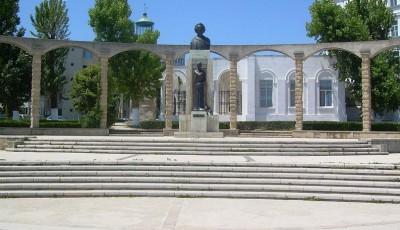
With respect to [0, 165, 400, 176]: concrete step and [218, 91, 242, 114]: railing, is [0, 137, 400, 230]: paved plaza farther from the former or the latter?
[218, 91, 242, 114]: railing

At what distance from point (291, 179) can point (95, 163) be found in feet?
18.1

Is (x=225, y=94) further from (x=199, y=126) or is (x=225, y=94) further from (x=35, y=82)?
(x=199, y=126)

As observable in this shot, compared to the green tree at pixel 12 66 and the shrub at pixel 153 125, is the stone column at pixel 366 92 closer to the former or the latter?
the shrub at pixel 153 125

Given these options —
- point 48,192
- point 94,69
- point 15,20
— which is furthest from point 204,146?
point 15,20

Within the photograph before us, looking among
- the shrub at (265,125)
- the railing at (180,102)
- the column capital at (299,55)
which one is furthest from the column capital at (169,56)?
the shrub at (265,125)

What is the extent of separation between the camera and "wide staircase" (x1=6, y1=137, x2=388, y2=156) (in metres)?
17.0

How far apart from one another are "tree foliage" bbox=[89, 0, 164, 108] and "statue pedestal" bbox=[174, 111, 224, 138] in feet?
48.1

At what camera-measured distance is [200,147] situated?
17297mm

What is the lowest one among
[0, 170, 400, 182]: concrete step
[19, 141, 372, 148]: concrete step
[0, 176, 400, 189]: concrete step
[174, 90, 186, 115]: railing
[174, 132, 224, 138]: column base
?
[0, 176, 400, 189]: concrete step

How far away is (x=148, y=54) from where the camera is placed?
35438mm

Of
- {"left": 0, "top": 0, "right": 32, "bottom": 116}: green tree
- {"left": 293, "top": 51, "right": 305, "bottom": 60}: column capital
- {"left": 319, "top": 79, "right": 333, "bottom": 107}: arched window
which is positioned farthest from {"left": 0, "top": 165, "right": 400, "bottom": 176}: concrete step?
{"left": 319, "top": 79, "right": 333, "bottom": 107}: arched window

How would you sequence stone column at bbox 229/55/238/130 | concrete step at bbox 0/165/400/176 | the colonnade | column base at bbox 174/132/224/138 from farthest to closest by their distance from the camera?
stone column at bbox 229/55/238/130 → the colonnade → column base at bbox 174/132/224/138 → concrete step at bbox 0/165/400/176

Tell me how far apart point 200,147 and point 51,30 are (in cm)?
2420

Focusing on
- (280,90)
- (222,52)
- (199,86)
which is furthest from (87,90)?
(280,90)
